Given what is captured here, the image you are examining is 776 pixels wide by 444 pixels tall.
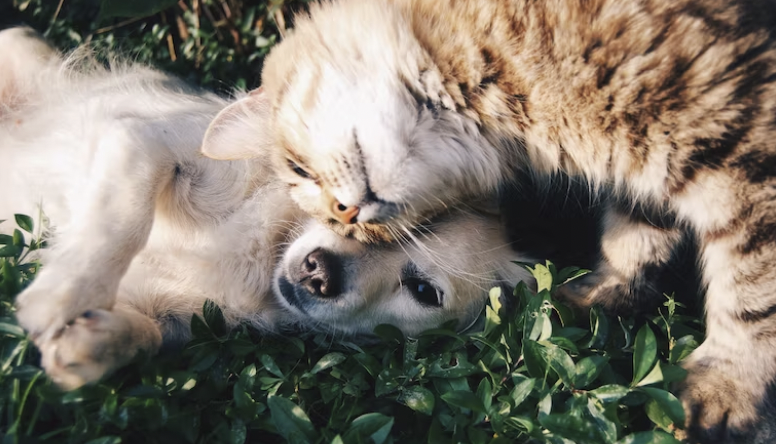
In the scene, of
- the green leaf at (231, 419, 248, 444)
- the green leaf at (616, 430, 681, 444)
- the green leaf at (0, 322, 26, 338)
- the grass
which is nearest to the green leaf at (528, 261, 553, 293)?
the grass

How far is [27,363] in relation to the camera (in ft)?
5.89

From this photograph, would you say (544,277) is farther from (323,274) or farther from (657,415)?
(323,274)

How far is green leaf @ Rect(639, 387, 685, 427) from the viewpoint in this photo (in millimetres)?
1733

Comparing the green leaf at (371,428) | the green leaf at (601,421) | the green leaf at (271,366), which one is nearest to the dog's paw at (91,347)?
A: the green leaf at (271,366)

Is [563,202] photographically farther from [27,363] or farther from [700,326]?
[27,363]

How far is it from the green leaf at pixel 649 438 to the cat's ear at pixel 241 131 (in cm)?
152

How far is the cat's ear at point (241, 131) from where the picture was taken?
2.40 meters

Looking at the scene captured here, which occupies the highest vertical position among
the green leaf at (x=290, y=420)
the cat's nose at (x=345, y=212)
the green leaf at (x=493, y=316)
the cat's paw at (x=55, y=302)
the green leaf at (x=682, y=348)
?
the cat's paw at (x=55, y=302)

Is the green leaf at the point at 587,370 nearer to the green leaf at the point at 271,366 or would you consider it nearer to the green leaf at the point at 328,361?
the green leaf at the point at 328,361

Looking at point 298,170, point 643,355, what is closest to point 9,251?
point 298,170

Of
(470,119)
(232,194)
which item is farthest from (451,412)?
(232,194)

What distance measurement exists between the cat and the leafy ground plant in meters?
0.23

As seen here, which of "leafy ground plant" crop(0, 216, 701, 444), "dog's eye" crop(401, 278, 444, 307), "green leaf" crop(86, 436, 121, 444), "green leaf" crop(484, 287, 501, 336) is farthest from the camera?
"dog's eye" crop(401, 278, 444, 307)

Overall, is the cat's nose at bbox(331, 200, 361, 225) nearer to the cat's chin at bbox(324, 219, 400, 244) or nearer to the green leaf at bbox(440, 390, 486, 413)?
the cat's chin at bbox(324, 219, 400, 244)
